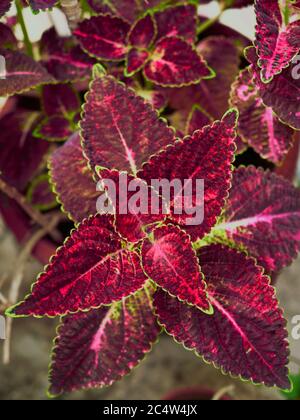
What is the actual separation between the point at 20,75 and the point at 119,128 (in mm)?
160

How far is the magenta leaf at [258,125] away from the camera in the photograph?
73 centimetres

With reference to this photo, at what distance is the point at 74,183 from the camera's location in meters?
0.70

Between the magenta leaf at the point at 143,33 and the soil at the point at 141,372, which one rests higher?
the magenta leaf at the point at 143,33

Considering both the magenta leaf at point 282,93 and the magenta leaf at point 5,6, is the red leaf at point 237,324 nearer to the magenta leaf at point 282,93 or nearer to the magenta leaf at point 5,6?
the magenta leaf at point 282,93

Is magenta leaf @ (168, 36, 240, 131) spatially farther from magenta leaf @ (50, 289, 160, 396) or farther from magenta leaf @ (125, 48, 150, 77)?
magenta leaf @ (50, 289, 160, 396)

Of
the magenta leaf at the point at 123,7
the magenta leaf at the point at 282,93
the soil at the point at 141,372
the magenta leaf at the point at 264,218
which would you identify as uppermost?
the magenta leaf at the point at 123,7

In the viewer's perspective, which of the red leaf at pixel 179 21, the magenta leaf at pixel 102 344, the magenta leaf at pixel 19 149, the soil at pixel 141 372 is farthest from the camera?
the soil at pixel 141 372

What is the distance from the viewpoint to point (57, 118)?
0.86 m

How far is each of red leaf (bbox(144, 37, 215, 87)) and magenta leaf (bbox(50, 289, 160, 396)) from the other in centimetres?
27

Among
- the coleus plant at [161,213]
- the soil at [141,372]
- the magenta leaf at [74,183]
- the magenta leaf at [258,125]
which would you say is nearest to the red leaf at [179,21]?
the coleus plant at [161,213]

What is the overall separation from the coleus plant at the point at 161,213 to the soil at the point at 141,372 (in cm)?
50

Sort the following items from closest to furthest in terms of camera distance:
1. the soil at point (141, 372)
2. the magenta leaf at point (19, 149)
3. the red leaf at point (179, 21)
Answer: the red leaf at point (179, 21)
the magenta leaf at point (19, 149)
the soil at point (141, 372)

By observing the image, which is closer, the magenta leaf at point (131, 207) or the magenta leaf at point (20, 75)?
the magenta leaf at point (131, 207)
